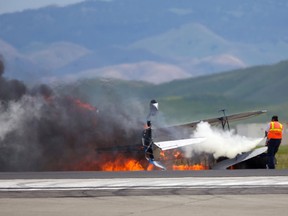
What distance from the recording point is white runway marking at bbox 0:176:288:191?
19500mm

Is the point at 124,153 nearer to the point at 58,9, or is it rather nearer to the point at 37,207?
the point at 37,207

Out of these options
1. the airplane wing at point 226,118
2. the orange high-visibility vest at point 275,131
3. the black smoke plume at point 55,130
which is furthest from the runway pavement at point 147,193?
the airplane wing at point 226,118

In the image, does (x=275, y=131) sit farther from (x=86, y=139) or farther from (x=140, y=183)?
(x=140, y=183)

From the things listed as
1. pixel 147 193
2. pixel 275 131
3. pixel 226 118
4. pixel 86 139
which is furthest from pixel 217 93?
pixel 147 193

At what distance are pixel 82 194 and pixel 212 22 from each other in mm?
→ 65084

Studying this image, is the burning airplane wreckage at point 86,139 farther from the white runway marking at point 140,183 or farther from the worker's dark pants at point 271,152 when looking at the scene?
the white runway marking at point 140,183

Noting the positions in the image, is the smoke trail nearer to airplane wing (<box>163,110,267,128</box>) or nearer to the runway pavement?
airplane wing (<box>163,110,267,128</box>)

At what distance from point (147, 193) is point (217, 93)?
136 feet

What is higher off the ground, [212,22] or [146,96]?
[212,22]

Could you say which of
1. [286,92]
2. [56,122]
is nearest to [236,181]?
[56,122]

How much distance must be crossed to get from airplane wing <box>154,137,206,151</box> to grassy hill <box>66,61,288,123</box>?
18.8 ft

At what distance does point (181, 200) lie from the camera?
55.4ft

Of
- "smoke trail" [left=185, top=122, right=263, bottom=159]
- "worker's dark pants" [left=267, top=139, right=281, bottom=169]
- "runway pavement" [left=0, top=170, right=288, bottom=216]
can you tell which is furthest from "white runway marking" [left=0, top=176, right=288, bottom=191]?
"smoke trail" [left=185, top=122, right=263, bottom=159]

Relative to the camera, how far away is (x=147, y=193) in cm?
1839
